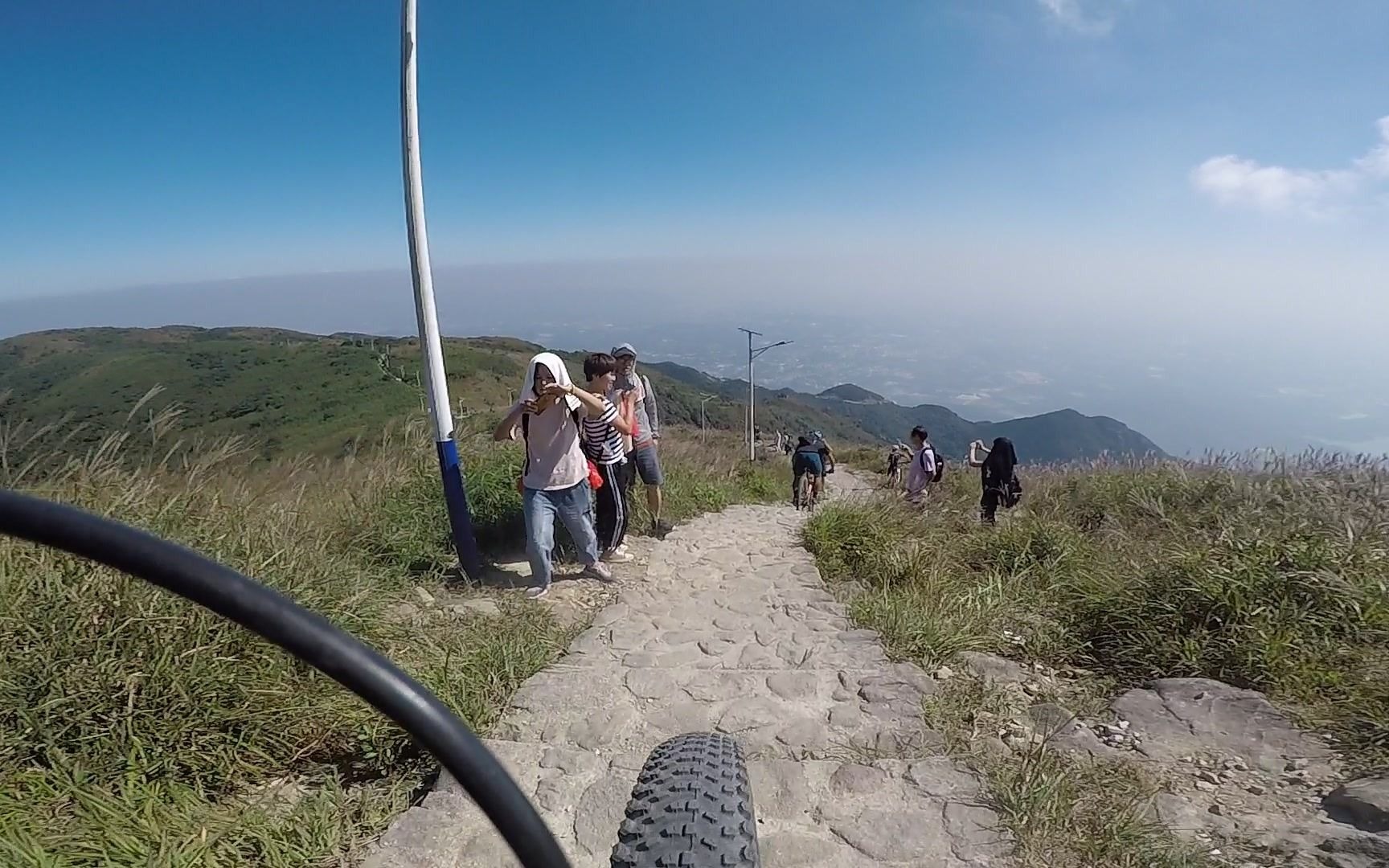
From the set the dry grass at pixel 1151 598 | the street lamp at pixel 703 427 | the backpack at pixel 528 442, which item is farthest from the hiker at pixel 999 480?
the street lamp at pixel 703 427

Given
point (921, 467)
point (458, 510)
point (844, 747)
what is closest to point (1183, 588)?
point (844, 747)

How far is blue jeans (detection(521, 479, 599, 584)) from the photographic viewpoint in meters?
4.57

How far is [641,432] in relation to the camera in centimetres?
573

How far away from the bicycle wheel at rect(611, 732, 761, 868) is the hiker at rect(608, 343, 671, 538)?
349 centimetres

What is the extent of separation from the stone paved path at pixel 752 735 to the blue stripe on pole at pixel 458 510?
0.99 metres

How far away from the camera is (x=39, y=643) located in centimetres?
250

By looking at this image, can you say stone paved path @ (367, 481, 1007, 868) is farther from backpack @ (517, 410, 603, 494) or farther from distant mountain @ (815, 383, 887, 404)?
distant mountain @ (815, 383, 887, 404)

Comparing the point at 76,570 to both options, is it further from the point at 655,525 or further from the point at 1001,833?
the point at 655,525

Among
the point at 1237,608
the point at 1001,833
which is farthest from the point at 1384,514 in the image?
the point at 1001,833

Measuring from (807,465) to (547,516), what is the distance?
17.5ft

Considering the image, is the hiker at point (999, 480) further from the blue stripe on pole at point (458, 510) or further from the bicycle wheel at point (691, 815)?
the bicycle wheel at point (691, 815)

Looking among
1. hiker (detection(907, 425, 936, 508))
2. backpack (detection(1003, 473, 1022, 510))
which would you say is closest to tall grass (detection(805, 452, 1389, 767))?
backpack (detection(1003, 473, 1022, 510))

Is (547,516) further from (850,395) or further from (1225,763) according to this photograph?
(850,395)

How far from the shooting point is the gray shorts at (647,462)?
19.4 ft
